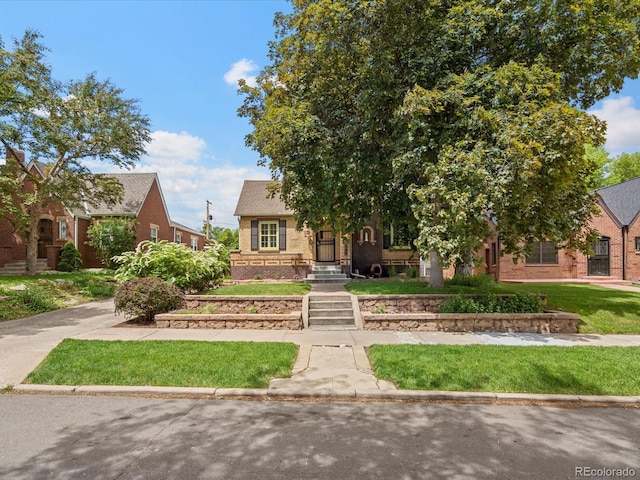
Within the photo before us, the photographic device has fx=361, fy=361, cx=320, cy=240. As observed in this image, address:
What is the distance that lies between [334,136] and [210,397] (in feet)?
28.4

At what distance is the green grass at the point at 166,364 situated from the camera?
5.59 meters

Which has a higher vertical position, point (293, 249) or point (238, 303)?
point (293, 249)

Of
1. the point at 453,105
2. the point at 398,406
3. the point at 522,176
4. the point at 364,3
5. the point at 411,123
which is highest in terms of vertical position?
the point at 364,3

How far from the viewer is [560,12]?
30.6 feet

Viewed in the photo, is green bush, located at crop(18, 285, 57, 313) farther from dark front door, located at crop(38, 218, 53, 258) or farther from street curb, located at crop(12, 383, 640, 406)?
dark front door, located at crop(38, 218, 53, 258)

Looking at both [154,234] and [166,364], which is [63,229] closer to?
[154,234]

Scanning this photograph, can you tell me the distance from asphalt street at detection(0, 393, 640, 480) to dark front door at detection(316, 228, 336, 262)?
16.2m

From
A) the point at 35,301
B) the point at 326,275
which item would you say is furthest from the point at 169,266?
the point at 326,275

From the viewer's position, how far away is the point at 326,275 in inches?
747

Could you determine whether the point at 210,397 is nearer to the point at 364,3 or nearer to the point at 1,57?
the point at 364,3

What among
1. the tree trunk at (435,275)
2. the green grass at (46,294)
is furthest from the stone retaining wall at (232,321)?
the green grass at (46,294)

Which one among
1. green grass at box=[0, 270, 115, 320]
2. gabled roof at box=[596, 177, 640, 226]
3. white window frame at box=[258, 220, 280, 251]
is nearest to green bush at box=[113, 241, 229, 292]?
green grass at box=[0, 270, 115, 320]

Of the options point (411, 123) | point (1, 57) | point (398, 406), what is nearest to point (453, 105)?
point (411, 123)

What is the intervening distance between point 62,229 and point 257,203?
13.8 metres
